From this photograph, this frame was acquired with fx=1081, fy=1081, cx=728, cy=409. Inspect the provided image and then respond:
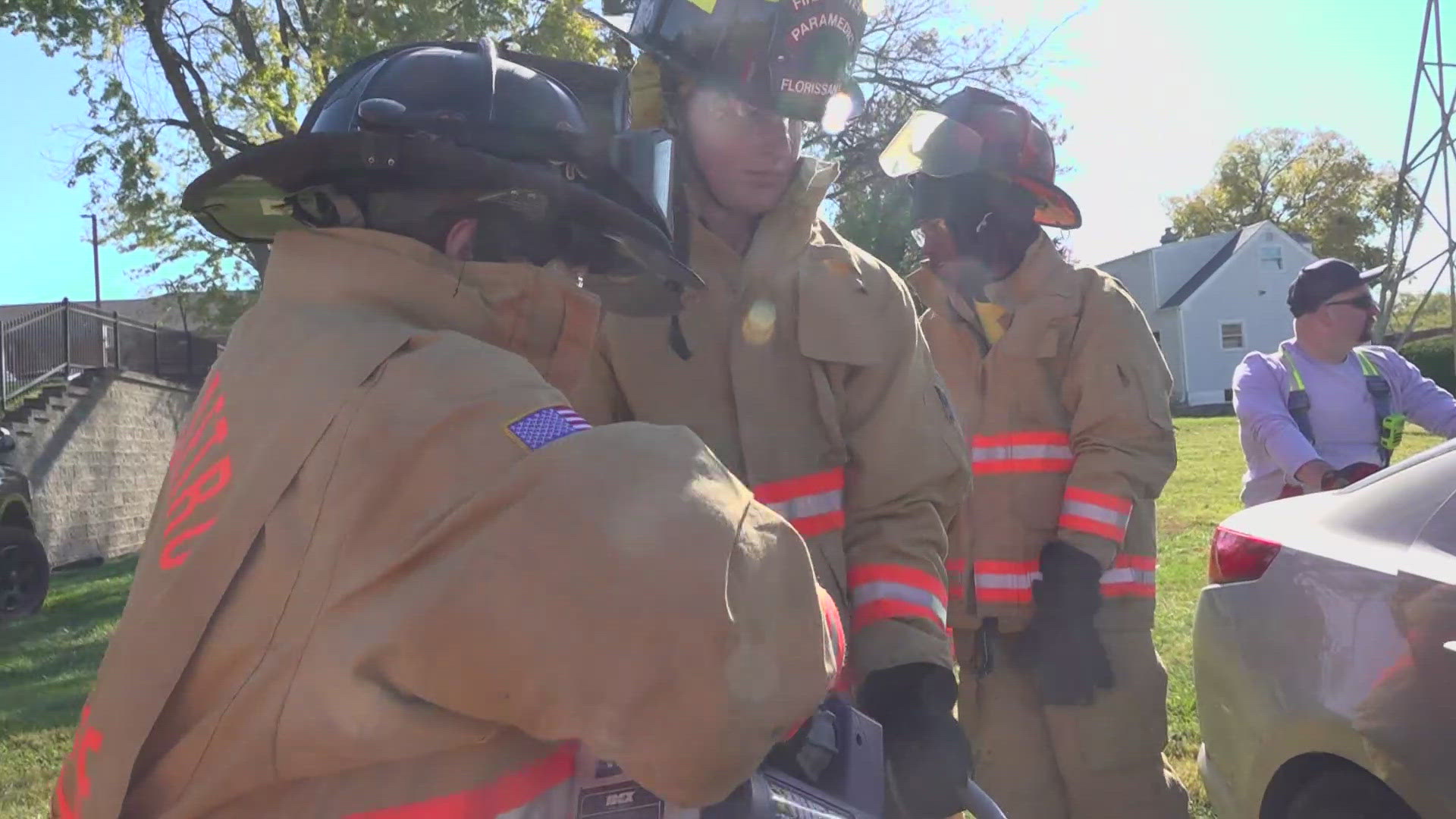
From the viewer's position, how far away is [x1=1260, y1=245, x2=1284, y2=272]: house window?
4122 cm

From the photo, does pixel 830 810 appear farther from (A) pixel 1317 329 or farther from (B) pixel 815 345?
(A) pixel 1317 329

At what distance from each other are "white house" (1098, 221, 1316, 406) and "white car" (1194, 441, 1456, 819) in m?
38.1

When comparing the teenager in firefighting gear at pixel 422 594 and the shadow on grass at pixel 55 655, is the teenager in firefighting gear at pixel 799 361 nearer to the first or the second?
the teenager in firefighting gear at pixel 422 594

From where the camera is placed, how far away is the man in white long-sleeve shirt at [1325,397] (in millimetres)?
4539

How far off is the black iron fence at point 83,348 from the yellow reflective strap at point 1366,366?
13.8 m

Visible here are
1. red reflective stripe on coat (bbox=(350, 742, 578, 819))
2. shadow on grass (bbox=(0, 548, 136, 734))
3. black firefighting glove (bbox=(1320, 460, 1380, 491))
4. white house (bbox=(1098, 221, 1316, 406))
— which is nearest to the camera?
red reflective stripe on coat (bbox=(350, 742, 578, 819))

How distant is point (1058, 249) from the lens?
11.2 ft

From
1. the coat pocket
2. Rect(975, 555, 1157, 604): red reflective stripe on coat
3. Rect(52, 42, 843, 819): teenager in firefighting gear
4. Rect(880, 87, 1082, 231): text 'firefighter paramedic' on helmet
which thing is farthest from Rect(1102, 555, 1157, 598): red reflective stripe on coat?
Rect(52, 42, 843, 819): teenager in firefighting gear

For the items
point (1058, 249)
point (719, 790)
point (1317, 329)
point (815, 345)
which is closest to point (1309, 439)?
point (1317, 329)

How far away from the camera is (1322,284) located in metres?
4.60

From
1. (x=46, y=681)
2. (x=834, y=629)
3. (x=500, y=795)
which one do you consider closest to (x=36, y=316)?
(x=46, y=681)

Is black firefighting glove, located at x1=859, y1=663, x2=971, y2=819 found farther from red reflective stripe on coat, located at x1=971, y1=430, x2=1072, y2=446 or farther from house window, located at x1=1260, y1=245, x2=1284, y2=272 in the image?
house window, located at x1=1260, y1=245, x2=1284, y2=272

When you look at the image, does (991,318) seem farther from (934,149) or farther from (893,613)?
(893,613)

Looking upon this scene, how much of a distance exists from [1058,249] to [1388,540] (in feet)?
4.08
